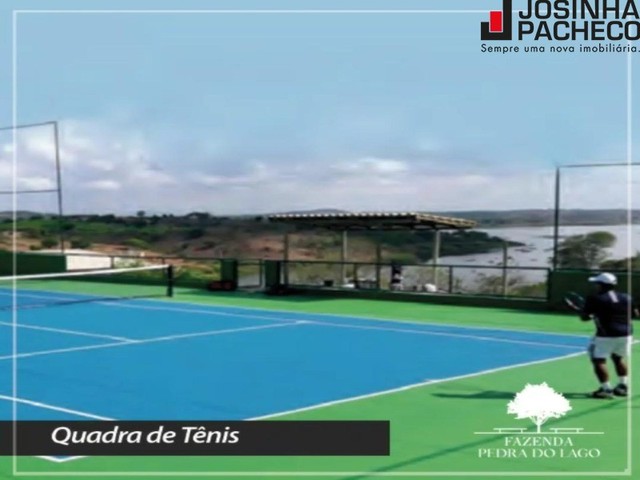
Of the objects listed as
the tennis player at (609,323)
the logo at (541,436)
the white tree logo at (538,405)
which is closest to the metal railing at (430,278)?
the white tree logo at (538,405)

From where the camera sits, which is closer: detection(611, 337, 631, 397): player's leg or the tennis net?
detection(611, 337, 631, 397): player's leg

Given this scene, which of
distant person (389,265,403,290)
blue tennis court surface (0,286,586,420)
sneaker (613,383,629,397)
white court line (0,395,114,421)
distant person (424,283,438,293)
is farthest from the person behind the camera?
distant person (389,265,403,290)

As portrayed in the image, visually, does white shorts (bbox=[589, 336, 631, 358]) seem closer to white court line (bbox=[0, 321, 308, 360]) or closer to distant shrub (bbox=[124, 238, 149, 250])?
white court line (bbox=[0, 321, 308, 360])

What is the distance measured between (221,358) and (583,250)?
11.3 m

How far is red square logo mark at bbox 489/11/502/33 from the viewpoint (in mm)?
12353

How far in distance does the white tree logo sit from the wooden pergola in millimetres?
12088

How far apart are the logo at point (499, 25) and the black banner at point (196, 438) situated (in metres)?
5.28

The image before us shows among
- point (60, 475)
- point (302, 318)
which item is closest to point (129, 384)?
point (60, 475)

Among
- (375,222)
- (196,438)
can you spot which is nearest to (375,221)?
(375,222)

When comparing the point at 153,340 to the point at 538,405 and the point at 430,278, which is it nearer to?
the point at 538,405

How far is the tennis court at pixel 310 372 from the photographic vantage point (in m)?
9.01

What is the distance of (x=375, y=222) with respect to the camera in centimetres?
2584

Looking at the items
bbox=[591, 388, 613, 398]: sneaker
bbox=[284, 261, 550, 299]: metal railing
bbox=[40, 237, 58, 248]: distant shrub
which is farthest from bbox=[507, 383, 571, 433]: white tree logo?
bbox=[40, 237, 58, 248]: distant shrub

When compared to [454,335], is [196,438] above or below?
below
